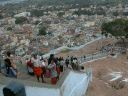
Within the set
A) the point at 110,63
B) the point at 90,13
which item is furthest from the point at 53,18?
the point at 110,63

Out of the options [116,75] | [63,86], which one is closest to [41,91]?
[63,86]

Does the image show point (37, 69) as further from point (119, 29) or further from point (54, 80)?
point (119, 29)

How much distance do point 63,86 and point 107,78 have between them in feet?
21.9

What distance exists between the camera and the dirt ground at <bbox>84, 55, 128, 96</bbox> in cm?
1412

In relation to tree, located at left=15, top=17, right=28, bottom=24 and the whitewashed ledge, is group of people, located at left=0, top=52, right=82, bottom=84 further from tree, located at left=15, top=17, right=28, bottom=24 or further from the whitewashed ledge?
tree, located at left=15, top=17, right=28, bottom=24

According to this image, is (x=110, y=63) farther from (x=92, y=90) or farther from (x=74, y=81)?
(x=74, y=81)

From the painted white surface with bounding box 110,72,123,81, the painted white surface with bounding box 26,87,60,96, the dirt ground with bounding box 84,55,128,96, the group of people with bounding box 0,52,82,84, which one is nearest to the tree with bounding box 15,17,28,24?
the dirt ground with bounding box 84,55,128,96

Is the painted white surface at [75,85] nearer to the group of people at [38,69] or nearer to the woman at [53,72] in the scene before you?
the woman at [53,72]

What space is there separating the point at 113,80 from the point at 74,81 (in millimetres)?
4739

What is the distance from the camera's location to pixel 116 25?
1262 inches

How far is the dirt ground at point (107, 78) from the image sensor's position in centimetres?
1412

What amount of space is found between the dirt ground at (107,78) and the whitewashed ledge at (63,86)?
1.06 meters

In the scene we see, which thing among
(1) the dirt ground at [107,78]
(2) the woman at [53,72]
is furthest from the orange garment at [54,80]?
(1) the dirt ground at [107,78]

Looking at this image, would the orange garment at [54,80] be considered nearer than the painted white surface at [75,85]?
Yes
